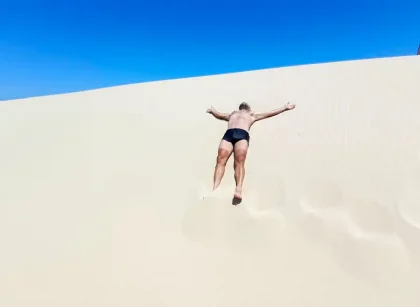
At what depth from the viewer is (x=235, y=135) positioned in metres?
3.45

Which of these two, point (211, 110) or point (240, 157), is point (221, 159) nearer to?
point (240, 157)

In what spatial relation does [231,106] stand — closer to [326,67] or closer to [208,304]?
[326,67]

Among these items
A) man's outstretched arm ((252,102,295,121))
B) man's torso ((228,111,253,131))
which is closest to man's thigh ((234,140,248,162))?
man's torso ((228,111,253,131))

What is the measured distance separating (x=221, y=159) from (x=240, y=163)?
0.21 metres

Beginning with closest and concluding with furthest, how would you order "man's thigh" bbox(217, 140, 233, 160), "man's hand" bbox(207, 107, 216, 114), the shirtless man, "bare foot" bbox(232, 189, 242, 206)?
"bare foot" bbox(232, 189, 242, 206) < the shirtless man < "man's thigh" bbox(217, 140, 233, 160) < "man's hand" bbox(207, 107, 216, 114)

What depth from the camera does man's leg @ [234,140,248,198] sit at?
283cm

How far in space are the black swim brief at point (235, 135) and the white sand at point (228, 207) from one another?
14 cm

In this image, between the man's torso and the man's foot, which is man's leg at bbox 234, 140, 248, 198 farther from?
the man's torso

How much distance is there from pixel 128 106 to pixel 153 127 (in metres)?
1.07

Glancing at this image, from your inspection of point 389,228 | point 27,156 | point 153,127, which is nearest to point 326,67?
point 153,127

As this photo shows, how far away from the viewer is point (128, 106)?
5020 mm

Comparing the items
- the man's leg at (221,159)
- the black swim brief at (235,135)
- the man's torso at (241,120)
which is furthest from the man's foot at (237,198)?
the man's torso at (241,120)

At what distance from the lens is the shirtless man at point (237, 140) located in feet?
10.0

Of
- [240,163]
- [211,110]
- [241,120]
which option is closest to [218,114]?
[211,110]
